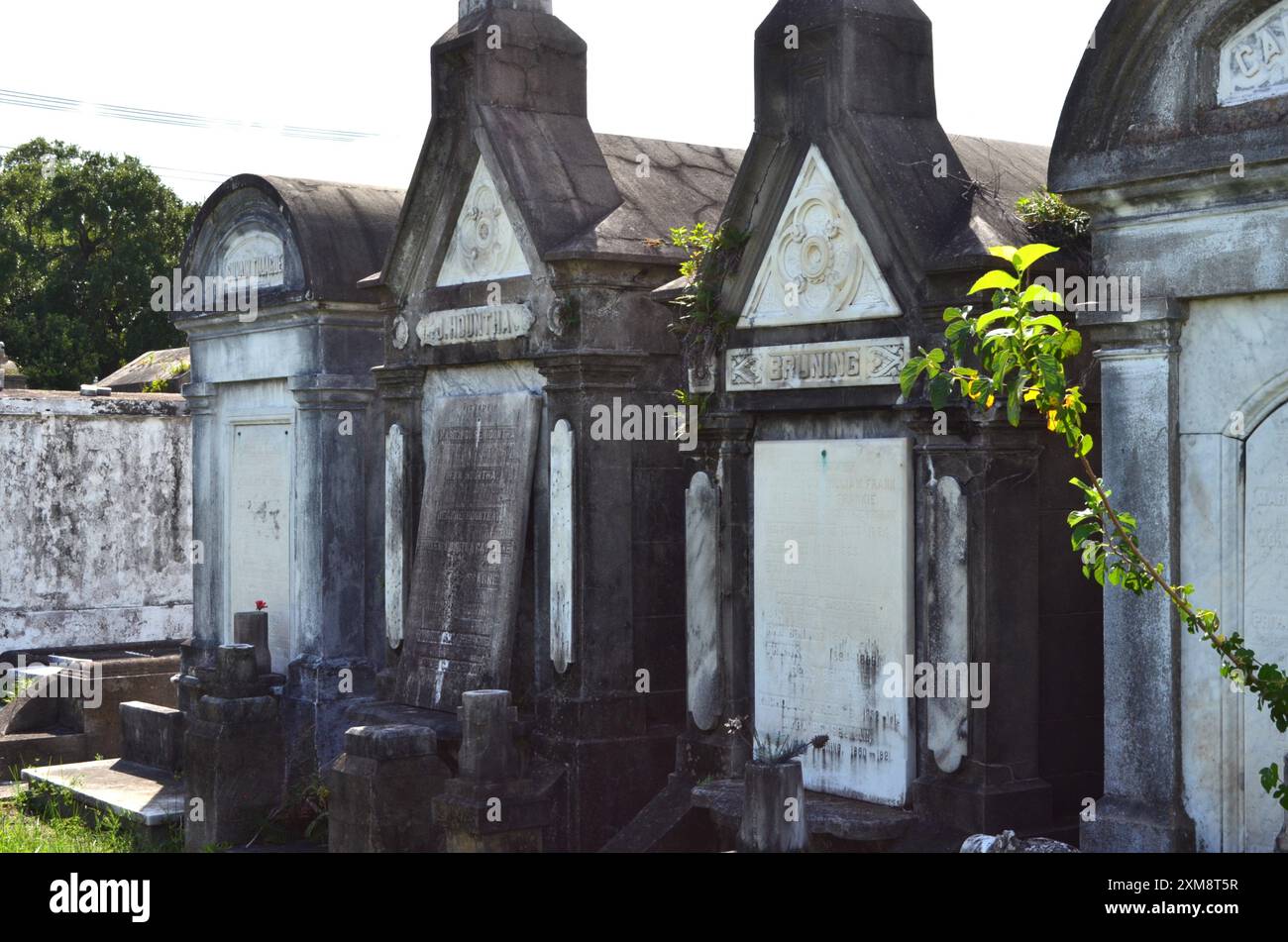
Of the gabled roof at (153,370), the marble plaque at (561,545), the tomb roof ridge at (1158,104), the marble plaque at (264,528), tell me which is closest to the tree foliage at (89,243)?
the gabled roof at (153,370)

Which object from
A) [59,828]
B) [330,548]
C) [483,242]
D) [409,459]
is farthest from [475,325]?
[59,828]

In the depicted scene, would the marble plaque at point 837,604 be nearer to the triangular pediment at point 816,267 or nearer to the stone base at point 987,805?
the stone base at point 987,805

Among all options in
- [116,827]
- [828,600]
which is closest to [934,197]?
[828,600]

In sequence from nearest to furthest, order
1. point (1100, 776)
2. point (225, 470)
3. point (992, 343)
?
1. point (992, 343)
2. point (1100, 776)
3. point (225, 470)

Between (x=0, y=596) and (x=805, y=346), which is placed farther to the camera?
(x=0, y=596)

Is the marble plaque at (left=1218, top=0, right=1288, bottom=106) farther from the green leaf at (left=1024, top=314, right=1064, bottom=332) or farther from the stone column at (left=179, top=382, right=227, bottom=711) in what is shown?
the stone column at (left=179, top=382, right=227, bottom=711)

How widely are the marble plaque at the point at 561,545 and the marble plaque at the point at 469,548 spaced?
23 centimetres

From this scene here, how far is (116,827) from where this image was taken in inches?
420

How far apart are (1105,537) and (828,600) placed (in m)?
2.27

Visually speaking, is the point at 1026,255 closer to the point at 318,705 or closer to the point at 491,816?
the point at 491,816

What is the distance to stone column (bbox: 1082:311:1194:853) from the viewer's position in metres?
6.46

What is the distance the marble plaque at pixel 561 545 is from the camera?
30.8 ft

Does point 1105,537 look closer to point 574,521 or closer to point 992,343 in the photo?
point 992,343

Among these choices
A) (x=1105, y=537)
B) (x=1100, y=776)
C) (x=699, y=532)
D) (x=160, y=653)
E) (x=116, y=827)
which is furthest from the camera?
(x=160, y=653)
